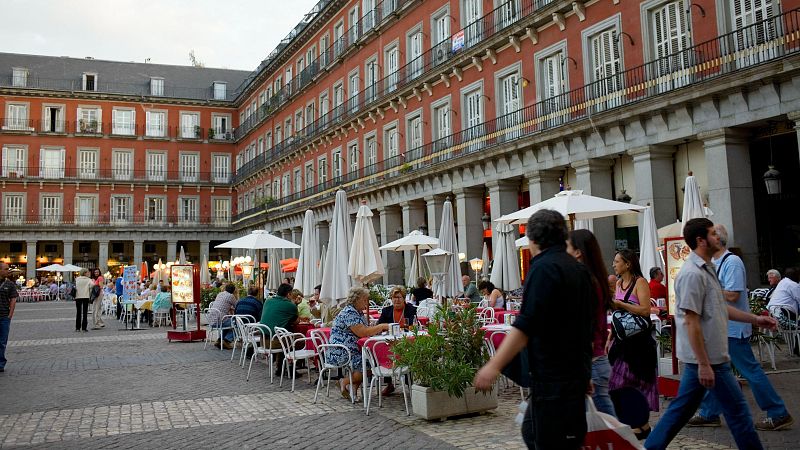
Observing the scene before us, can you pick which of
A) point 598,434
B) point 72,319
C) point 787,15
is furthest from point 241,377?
point 72,319

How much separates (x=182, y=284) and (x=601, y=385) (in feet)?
43.4

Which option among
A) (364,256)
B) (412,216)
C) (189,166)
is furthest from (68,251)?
(364,256)

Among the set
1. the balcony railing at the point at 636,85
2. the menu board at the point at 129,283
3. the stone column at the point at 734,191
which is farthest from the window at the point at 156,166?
the stone column at the point at 734,191

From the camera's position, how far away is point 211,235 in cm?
5369

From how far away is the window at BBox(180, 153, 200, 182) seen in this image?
5384cm

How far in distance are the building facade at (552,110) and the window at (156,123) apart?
834 inches

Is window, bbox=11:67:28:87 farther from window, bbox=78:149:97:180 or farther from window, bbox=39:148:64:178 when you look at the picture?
window, bbox=78:149:97:180

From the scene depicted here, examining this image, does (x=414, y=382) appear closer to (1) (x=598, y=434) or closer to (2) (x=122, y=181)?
(1) (x=598, y=434)

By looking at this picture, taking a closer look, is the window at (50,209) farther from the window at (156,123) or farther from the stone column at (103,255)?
the window at (156,123)

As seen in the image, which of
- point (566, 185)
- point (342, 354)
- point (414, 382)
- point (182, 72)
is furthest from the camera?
point (182, 72)

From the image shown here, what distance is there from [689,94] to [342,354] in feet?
35.2

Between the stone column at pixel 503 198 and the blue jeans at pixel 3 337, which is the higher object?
the stone column at pixel 503 198

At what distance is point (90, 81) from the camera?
176ft

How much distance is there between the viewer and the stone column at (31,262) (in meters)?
47.3
